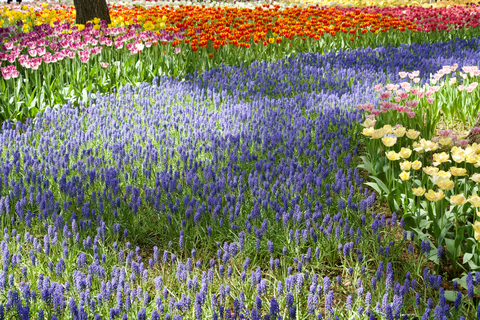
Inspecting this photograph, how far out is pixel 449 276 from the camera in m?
2.81

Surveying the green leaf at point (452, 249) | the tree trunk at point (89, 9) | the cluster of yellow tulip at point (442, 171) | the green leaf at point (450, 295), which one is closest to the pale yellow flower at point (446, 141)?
the cluster of yellow tulip at point (442, 171)

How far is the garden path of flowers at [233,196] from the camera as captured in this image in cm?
242

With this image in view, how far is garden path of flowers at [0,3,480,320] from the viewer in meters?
2.42

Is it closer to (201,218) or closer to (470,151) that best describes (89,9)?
(201,218)

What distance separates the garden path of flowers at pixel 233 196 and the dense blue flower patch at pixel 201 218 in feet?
0.05

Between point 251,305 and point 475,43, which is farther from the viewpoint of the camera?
point 475,43

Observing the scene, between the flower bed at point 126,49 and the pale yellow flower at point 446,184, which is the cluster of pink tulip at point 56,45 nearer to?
the flower bed at point 126,49

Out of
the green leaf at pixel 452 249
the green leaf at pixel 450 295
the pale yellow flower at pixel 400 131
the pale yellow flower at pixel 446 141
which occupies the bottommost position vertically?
the green leaf at pixel 450 295

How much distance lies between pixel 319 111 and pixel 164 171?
2.22 meters

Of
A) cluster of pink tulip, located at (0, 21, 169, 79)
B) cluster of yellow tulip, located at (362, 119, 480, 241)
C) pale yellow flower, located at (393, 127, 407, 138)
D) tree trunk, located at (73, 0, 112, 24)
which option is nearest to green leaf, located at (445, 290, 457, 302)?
cluster of yellow tulip, located at (362, 119, 480, 241)

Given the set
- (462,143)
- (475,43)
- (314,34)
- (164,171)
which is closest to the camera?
(462,143)

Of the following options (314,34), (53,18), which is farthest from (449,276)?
(53,18)

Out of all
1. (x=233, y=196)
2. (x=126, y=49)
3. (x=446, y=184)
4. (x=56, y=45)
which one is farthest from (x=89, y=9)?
(x=446, y=184)

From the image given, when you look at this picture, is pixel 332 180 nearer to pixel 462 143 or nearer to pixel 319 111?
pixel 462 143
